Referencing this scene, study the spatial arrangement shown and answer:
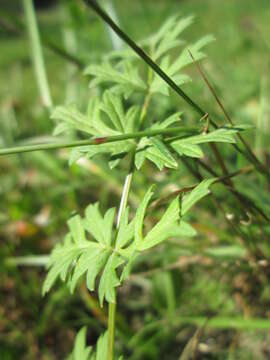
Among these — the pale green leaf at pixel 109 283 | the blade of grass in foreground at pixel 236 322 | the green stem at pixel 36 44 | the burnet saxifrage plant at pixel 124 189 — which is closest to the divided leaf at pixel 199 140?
the burnet saxifrage plant at pixel 124 189

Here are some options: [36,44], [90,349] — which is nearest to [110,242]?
[90,349]

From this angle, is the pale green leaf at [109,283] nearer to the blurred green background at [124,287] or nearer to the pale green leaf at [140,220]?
the pale green leaf at [140,220]

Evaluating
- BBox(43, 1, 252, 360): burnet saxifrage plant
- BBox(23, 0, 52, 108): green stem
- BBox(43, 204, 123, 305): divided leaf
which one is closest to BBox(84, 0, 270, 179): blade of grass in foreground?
BBox(43, 1, 252, 360): burnet saxifrage plant

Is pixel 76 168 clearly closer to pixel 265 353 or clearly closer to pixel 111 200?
pixel 111 200

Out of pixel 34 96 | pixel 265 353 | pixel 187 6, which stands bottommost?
pixel 265 353

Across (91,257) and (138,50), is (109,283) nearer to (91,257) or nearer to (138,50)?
(91,257)

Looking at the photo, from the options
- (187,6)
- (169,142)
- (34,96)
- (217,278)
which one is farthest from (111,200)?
(187,6)

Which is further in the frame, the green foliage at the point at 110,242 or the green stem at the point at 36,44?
the green stem at the point at 36,44

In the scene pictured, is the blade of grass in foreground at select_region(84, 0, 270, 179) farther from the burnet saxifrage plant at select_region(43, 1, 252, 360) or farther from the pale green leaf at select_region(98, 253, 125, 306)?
the pale green leaf at select_region(98, 253, 125, 306)

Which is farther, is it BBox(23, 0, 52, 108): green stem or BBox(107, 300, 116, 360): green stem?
BBox(23, 0, 52, 108): green stem
